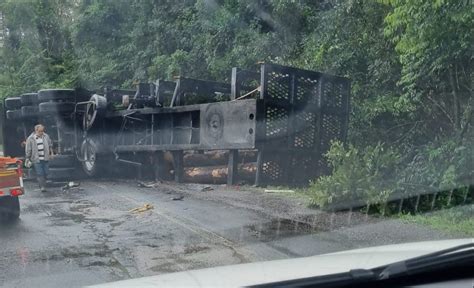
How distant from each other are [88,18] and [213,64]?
1076 cm

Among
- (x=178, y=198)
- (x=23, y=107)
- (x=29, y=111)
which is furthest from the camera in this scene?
(x=23, y=107)

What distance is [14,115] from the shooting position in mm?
18078

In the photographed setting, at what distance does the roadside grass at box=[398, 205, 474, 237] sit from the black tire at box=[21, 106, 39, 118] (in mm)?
11788

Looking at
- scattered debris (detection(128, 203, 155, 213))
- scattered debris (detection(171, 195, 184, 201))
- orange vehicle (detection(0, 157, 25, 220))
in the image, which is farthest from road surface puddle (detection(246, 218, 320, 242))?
orange vehicle (detection(0, 157, 25, 220))

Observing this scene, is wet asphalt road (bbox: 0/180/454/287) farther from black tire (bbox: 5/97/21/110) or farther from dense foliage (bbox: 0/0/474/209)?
black tire (bbox: 5/97/21/110)

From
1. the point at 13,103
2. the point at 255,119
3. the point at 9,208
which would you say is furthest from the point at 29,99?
the point at 255,119

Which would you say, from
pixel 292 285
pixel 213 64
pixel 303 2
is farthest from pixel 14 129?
pixel 292 285

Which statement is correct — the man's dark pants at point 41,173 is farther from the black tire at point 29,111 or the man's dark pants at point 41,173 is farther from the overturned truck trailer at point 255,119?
the black tire at point 29,111

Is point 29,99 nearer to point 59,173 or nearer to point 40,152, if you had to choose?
point 59,173

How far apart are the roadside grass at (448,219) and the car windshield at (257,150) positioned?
27 mm

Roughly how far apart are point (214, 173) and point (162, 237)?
5685 mm

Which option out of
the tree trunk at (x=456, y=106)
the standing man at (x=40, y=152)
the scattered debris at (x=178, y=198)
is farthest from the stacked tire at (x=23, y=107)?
the tree trunk at (x=456, y=106)

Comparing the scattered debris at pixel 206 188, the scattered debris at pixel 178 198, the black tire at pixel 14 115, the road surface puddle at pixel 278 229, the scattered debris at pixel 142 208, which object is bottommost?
the scattered debris at pixel 206 188

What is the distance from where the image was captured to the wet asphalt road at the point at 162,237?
20.8ft
